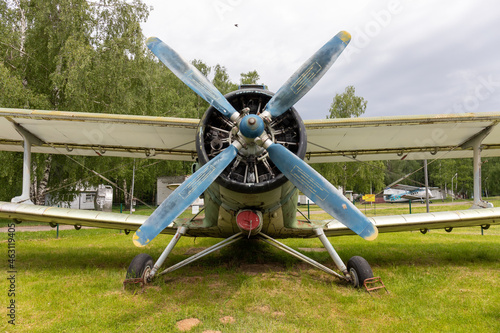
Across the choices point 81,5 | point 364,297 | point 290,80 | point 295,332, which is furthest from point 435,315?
point 81,5

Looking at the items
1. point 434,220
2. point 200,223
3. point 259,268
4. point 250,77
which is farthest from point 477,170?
point 250,77

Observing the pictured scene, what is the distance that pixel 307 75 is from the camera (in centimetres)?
418

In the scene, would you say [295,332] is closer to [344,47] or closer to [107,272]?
[344,47]

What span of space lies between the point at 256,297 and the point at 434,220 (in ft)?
12.9

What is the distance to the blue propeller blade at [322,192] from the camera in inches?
132

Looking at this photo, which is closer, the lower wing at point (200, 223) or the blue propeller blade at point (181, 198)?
the blue propeller blade at point (181, 198)

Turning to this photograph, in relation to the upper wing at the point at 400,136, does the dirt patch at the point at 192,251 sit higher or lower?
lower

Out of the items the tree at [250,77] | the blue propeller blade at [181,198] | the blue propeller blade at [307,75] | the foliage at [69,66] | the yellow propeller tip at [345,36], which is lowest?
the blue propeller blade at [181,198]

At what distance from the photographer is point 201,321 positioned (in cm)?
343

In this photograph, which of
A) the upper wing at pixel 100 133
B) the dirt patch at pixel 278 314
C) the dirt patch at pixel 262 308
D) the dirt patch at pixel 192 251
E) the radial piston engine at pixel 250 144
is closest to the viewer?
the dirt patch at pixel 278 314

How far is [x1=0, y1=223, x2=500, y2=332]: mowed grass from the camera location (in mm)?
3344

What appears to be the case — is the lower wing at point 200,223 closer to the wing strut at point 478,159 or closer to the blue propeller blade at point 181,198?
the wing strut at point 478,159

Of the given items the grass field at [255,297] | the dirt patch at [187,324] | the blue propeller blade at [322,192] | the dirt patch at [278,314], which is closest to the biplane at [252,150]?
the blue propeller blade at [322,192]

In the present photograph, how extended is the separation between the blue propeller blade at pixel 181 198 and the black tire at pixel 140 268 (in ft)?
5.49
